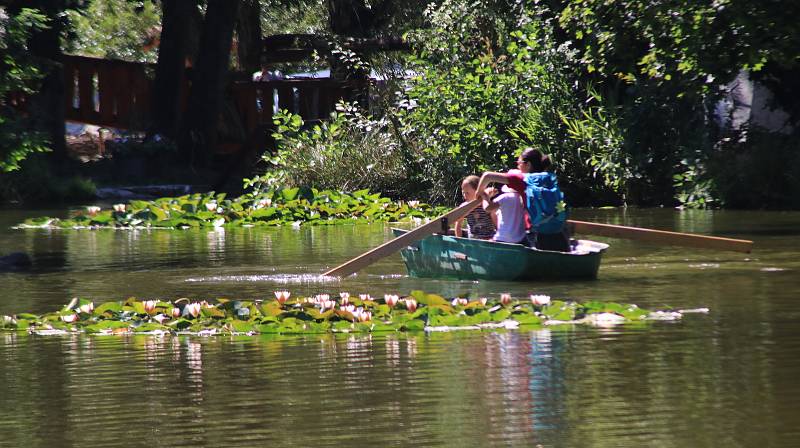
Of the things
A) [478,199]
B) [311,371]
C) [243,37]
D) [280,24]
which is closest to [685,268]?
[478,199]

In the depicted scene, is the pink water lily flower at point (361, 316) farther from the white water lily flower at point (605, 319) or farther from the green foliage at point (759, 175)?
the green foliage at point (759, 175)

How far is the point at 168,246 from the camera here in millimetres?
22062

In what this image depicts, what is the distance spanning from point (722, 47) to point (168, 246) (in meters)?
8.89

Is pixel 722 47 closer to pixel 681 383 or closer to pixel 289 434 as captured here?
pixel 681 383

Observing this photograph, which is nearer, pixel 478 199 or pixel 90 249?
pixel 478 199

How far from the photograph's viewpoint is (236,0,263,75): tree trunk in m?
43.1

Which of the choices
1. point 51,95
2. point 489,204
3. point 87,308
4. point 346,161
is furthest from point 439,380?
point 51,95

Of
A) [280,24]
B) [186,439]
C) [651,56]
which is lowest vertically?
[186,439]

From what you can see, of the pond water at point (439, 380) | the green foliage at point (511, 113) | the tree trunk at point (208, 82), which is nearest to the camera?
the pond water at point (439, 380)

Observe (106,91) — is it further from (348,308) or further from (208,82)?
(348,308)

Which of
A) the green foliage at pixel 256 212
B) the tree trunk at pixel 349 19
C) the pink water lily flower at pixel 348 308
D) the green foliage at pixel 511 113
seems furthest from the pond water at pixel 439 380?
the tree trunk at pixel 349 19

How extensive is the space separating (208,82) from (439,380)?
28839mm

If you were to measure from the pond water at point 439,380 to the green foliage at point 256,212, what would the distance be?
33.9 ft

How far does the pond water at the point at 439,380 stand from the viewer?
807cm
